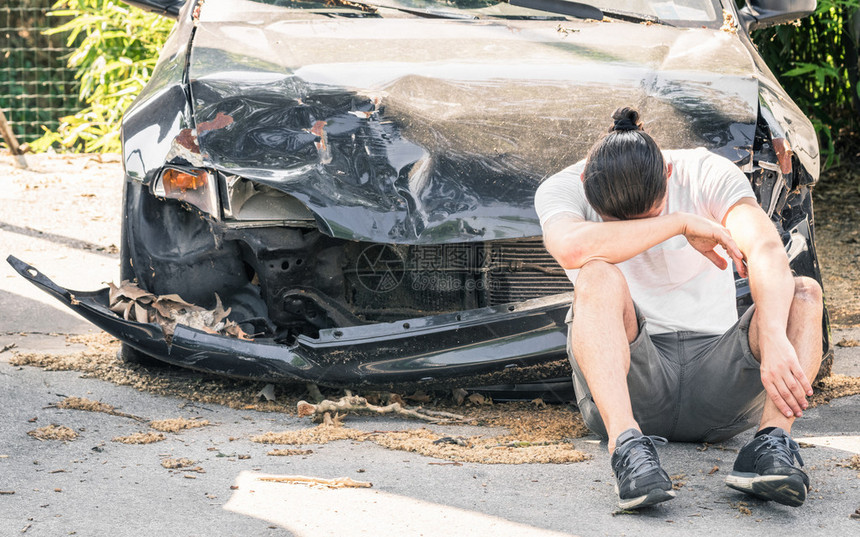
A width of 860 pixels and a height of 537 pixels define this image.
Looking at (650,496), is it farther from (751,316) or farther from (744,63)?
(744,63)

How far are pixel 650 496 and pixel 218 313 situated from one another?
177 cm

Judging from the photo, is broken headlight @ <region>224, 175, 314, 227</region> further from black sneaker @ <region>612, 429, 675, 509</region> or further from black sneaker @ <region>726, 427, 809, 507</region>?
black sneaker @ <region>726, 427, 809, 507</region>

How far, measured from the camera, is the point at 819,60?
7.70m

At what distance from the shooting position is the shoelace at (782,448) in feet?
8.39

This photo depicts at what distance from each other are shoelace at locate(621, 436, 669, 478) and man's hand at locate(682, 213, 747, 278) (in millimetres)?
573

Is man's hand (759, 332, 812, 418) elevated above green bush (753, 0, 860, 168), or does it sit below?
below

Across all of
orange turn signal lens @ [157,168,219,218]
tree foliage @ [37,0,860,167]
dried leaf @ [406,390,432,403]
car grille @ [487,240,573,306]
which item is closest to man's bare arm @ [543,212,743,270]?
car grille @ [487,240,573,306]

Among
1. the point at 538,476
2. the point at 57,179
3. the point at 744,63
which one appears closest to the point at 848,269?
the point at 744,63

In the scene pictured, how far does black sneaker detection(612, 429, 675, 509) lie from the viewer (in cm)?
249

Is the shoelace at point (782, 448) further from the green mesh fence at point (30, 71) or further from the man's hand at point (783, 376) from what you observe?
the green mesh fence at point (30, 71)

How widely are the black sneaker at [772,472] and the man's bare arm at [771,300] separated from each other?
0.09 meters

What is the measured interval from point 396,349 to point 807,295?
50.9 inches
